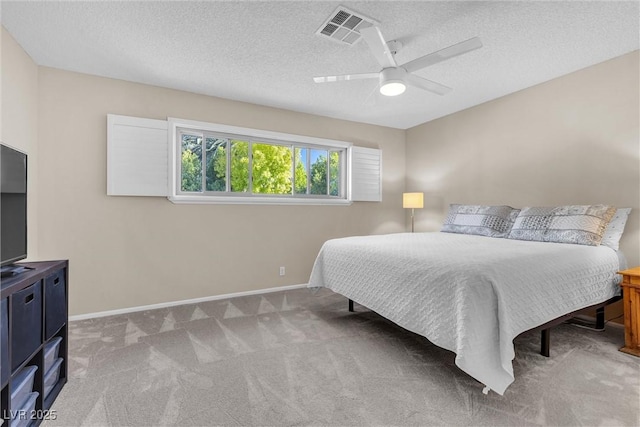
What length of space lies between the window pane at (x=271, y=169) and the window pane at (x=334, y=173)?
0.69 m

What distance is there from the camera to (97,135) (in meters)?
3.00

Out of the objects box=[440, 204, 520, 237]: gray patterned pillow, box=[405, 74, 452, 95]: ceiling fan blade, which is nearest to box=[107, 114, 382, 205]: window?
box=[440, 204, 520, 237]: gray patterned pillow

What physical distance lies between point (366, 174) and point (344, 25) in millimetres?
2571

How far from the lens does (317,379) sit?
188cm

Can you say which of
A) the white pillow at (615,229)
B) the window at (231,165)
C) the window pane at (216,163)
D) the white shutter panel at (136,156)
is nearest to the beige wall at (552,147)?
the white pillow at (615,229)

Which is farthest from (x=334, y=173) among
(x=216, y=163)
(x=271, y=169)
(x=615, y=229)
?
(x=615, y=229)

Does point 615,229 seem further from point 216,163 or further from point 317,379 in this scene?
point 216,163

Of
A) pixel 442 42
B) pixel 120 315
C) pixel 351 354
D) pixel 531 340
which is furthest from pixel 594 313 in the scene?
pixel 120 315

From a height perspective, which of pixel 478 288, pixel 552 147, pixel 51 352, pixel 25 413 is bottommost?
pixel 25 413

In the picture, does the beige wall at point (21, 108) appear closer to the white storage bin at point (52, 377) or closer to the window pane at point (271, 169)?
the white storage bin at point (52, 377)

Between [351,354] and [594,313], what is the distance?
241 centimetres

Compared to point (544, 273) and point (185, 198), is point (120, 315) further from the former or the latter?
point (544, 273)

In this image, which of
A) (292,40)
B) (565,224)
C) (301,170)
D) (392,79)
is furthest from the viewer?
(301,170)

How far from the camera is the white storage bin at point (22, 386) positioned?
4.37 feet
